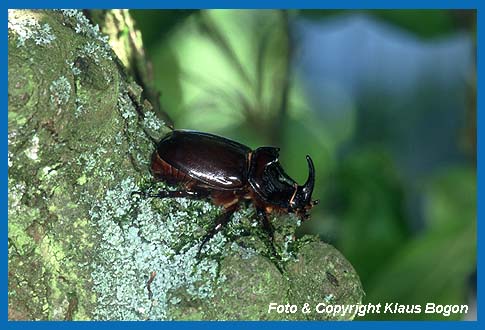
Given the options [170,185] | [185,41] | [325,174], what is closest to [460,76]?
[325,174]

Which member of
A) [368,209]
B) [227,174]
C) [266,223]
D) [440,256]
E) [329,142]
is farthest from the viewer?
[329,142]

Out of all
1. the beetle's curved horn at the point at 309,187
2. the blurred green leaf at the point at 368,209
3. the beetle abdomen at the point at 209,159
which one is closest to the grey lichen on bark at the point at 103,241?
the beetle abdomen at the point at 209,159

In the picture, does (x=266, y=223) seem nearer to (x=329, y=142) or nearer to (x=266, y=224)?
(x=266, y=224)

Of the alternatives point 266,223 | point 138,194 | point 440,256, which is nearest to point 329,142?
point 440,256

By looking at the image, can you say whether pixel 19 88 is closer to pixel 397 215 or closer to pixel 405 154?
pixel 397 215

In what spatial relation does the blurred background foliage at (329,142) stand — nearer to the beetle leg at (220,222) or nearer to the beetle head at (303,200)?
the beetle head at (303,200)
